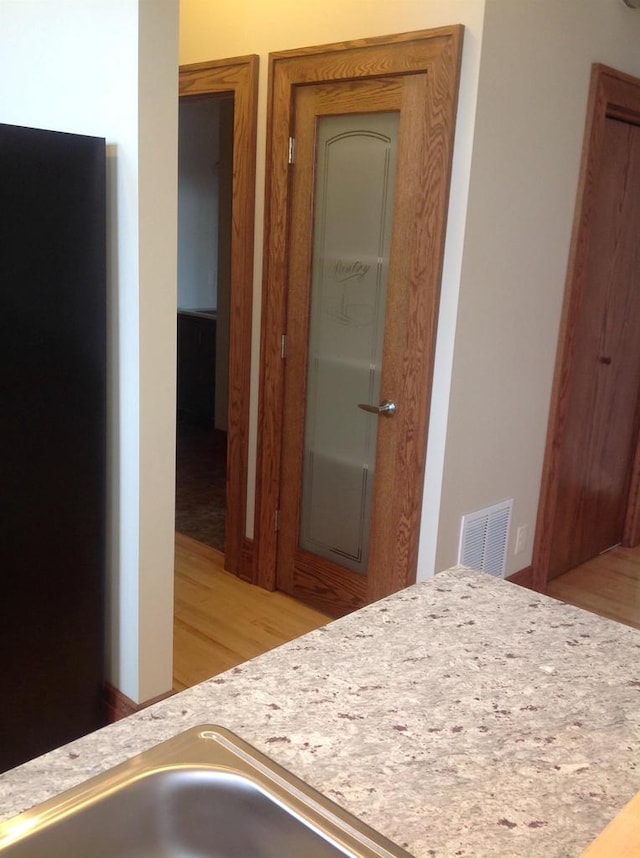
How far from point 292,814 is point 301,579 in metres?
2.48

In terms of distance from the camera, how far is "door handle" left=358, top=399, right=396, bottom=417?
9.49 feet

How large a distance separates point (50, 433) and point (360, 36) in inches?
67.9

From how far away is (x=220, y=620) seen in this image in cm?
316

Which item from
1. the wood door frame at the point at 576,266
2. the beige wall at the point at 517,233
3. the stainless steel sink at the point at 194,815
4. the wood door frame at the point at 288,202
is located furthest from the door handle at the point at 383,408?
the stainless steel sink at the point at 194,815

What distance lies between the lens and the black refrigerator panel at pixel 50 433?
197 cm

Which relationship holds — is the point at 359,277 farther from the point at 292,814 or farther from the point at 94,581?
the point at 292,814

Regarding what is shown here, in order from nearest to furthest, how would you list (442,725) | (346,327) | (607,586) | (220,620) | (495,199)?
1. (442,725)
2. (495,199)
3. (346,327)
4. (220,620)
5. (607,586)

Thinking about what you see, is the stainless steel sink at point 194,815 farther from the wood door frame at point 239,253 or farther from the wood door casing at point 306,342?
the wood door frame at point 239,253

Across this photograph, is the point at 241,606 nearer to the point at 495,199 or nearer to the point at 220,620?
the point at 220,620

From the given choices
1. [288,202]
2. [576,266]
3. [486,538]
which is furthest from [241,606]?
[576,266]

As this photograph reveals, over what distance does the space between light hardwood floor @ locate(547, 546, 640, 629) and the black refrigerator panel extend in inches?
83.6

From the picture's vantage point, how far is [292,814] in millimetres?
871

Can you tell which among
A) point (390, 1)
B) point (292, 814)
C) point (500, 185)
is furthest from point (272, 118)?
point (292, 814)

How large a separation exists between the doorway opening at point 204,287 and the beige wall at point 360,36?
221cm
